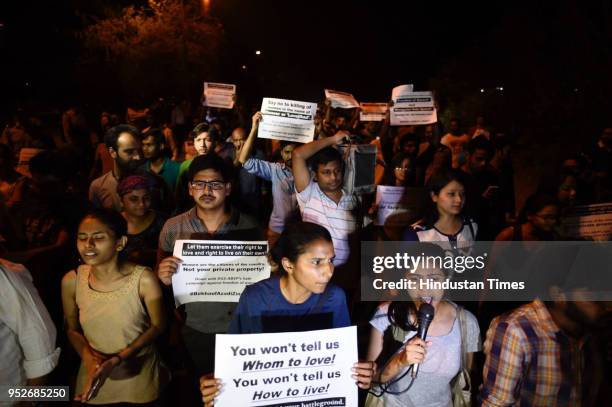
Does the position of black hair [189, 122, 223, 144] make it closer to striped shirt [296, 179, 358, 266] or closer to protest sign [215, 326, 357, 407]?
striped shirt [296, 179, 358, 266]

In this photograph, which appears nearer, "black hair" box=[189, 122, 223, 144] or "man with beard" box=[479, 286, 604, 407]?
"man with beard" box=[479, 286, 604, 407]

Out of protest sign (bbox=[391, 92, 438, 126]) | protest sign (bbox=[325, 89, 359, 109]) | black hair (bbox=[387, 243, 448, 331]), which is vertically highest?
protest sign (bbox=[325, 89, 359, 109])

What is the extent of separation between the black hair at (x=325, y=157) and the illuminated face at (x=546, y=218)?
1706 mm

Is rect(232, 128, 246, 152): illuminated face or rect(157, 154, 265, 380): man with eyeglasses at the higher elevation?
rect(232, 128, 246, 152): illuminated face

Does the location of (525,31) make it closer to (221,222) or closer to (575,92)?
(575,92)

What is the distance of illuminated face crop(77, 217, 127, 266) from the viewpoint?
11.0 ft

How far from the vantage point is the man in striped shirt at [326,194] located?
4.88 m

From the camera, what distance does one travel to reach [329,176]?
4930mm

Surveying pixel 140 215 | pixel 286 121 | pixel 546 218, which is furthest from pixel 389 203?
pixel 140 215

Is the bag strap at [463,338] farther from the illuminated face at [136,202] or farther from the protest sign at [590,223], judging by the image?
the illuminated face at [136,202]

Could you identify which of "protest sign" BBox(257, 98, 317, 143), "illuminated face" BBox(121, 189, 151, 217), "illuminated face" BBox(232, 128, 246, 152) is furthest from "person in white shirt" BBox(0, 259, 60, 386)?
"illuminated face" BBox(232, 128, 246, 152)

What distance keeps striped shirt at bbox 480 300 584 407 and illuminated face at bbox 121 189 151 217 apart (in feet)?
9.39

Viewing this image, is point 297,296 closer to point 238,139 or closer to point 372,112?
point 238,139

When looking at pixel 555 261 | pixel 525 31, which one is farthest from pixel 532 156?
pixel 555 261
